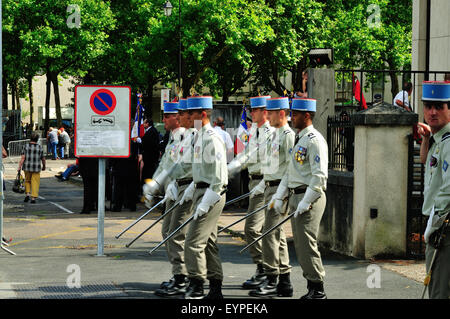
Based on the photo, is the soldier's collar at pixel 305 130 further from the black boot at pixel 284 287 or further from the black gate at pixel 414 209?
the black gate at pixel 414 209

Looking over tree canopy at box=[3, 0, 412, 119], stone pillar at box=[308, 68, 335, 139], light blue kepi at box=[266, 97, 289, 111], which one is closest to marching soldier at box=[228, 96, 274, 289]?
light blue kepi at box=[266, 97, 289, 111]

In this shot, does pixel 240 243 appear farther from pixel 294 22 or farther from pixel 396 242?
pixel 294 22

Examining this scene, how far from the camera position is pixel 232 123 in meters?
20.0

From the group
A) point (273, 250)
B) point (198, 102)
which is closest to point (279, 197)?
point (273, 250)

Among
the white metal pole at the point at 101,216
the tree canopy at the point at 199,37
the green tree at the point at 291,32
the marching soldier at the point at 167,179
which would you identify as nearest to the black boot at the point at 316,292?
the marching soldier at the point at 167,179

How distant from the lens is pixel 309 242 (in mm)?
7863

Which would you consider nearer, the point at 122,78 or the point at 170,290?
the point at 170,290

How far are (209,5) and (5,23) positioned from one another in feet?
36.8

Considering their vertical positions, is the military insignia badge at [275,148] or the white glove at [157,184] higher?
the military insignia badge at [275,148]

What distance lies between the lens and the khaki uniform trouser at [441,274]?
5289mm

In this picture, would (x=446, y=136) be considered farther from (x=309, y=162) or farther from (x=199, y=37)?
(x=199, y=37)

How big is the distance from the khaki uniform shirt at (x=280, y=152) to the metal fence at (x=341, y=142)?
9.07 feet

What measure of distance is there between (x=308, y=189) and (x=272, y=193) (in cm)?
120

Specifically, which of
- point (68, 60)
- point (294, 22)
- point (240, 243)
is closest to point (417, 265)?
point (240, 243)
